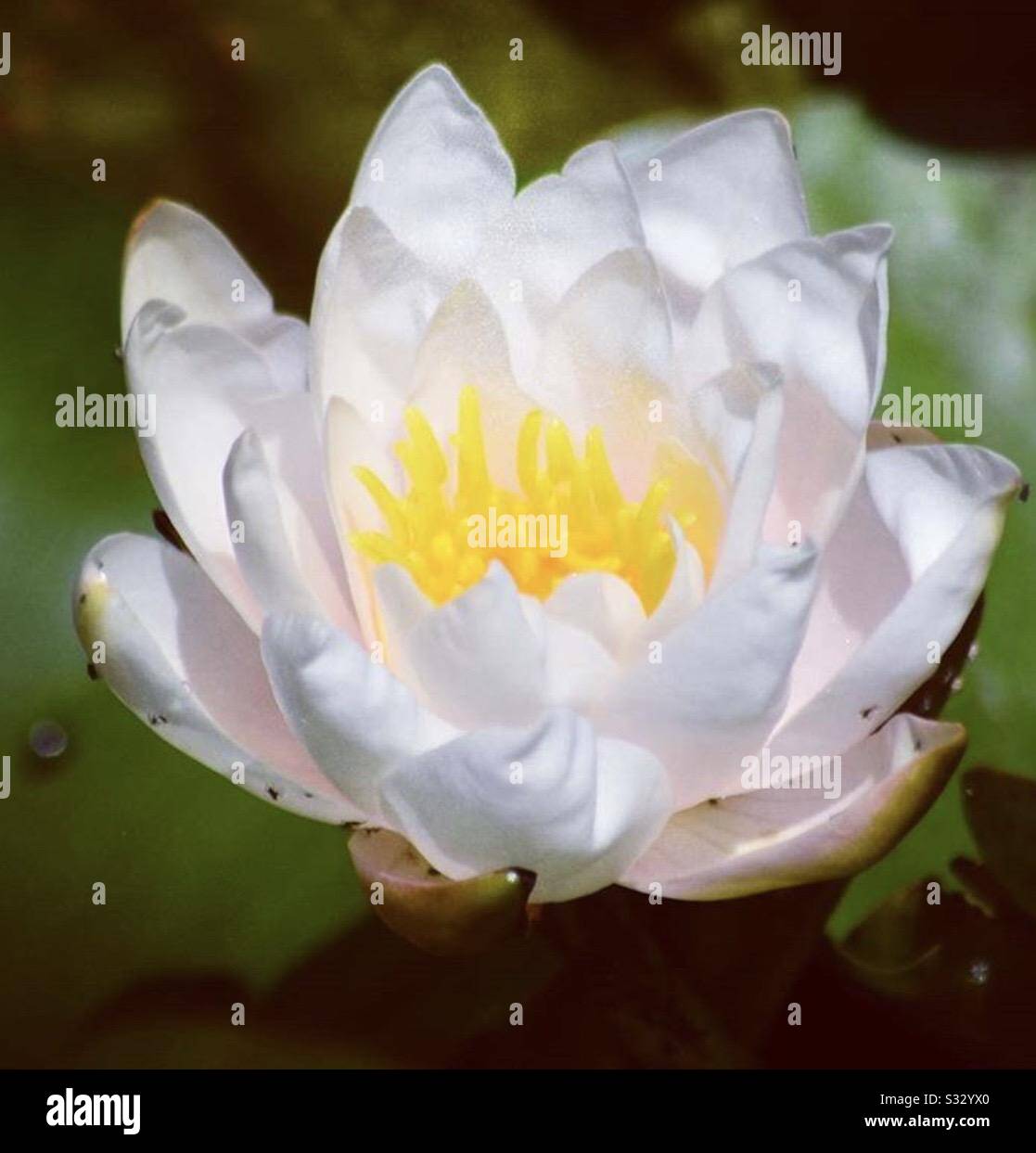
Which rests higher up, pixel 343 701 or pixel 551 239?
pixel 551 239

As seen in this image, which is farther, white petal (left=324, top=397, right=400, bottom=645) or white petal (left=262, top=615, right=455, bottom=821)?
white petal (left=324, top=397, right=400, bottom=645)

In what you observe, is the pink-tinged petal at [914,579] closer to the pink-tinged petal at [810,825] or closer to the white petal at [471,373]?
the pink-tinged petal at [810,825]

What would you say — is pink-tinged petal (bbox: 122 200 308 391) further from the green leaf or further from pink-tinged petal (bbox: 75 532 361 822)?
the green leaf

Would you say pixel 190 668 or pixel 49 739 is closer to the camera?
pixel 190 668

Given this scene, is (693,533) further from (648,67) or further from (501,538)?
(648,67)

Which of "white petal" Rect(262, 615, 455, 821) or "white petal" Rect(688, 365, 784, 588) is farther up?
"white petal" Rect(688, 365, 784, 588)

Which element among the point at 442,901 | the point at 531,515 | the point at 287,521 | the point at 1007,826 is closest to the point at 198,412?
the point at 287,521

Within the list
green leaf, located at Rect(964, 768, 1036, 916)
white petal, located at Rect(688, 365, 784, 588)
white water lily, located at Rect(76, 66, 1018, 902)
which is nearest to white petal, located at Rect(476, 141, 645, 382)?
white water lily, located at Rect(76, 66, 1018, 902)

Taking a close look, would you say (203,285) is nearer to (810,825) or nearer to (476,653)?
(476,653)
